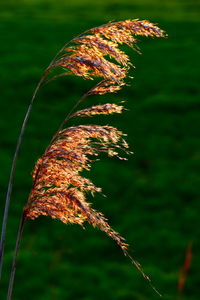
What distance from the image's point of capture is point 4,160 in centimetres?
1034

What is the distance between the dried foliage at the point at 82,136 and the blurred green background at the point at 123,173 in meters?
4.57

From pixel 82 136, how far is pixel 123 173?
23.4 feet

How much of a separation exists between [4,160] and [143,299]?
425cm

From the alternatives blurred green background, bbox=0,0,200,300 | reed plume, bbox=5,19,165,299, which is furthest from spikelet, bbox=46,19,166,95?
blurred green background, bbox=0,0,200,300

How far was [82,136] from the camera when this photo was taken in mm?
Result: 2861

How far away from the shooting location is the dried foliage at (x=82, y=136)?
2762 mm

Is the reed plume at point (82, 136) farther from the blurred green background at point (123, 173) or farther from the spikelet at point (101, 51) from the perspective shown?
the blurred green background at point (123, 173)

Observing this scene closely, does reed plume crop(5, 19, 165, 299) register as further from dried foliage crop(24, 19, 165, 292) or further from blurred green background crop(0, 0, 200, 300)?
blurred green background crop(0, 0, 200, 300)

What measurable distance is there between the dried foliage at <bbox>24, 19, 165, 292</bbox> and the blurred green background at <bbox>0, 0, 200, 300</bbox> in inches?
180

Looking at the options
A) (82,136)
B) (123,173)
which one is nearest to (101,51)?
(82,136)

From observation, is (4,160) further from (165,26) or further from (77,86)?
(165,26)

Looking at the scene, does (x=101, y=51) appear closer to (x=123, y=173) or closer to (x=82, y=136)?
(x=82, y=136)

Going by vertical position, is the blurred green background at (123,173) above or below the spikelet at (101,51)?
below

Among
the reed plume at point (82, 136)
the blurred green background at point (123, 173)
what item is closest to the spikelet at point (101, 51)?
the reed plume at point (82, 136)
